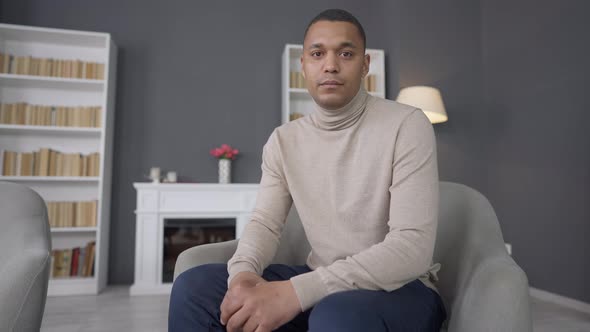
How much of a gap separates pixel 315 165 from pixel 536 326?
6.31 ft

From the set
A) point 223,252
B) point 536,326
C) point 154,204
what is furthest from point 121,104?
point 536,326

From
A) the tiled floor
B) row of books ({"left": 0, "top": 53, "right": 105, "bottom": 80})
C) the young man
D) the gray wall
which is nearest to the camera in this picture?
the young man

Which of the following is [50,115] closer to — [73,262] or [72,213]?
[72,213]

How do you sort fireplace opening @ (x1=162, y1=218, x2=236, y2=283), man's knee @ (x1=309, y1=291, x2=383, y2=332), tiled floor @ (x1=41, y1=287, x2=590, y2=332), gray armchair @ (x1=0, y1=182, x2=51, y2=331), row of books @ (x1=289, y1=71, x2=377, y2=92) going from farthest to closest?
1. row of books @ (x1=289, y1=71, x2=377, y2=92)
2. fireplace opening @ (x1=162, y1=218, x2=236, y2=283)
3. tiled floor @ (x1=41, y1=287, x2=590, y2=332)
4. gray armchair @ (x1=0, y1=182, x2=51, y2=331)
5. man's knee @ (x1=309, y1=291, x2=383, y2=332)

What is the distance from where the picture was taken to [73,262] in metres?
3.27

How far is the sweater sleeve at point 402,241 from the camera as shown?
88 centimetres

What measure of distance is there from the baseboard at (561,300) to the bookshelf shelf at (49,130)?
3.59 m

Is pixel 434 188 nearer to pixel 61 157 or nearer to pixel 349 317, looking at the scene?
pixel 349 317

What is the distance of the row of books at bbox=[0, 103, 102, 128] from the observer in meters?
3.22

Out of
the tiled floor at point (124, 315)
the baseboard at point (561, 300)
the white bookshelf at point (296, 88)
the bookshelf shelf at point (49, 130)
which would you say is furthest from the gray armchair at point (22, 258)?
the baseboard at point (561, 300)

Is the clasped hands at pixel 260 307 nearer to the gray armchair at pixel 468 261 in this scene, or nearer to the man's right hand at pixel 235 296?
the man's right hand at pixel 235 296

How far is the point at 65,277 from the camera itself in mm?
3223

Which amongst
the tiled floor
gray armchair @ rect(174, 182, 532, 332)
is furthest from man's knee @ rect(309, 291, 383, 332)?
the tiled floor

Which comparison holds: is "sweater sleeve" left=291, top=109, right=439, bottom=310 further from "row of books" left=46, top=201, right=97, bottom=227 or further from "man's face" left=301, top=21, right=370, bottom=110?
"row of books" left=46, top=201, right=97, bottom=227
